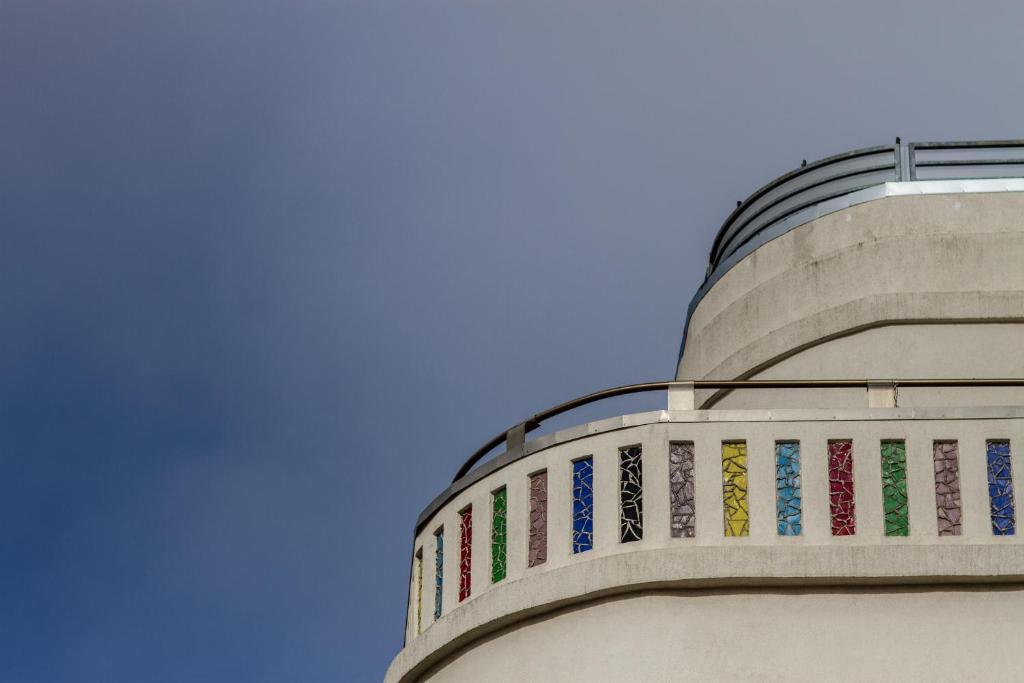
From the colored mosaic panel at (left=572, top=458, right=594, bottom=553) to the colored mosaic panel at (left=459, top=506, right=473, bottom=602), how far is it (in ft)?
4.05

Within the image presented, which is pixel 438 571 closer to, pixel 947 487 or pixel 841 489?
pixel 841 489

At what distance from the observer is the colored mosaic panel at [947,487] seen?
17.5m

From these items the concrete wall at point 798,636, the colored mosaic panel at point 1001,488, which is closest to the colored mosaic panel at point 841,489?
the concrete wall at point 798,636

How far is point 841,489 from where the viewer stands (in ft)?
58.3

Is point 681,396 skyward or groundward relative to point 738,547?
skyward

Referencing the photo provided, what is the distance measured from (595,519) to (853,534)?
2214 millimetres

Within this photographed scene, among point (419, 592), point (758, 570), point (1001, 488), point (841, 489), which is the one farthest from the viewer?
point (419, 592)

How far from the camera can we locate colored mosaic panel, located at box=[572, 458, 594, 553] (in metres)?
18.2

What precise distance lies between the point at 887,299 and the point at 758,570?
4812 millimetres

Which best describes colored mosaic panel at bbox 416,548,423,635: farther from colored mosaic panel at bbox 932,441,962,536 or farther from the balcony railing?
colored mosaic panel at bbox 932,441,962,536

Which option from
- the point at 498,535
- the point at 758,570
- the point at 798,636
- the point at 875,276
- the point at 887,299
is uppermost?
the point at 875,276

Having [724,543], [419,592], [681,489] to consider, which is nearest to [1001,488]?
[724,543]

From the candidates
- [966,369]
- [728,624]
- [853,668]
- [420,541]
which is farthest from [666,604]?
[966,369]

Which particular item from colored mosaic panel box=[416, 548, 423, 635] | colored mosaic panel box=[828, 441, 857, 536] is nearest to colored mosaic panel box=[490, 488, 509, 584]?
colored mosaic panel box=[416, 548, 423, 635]
